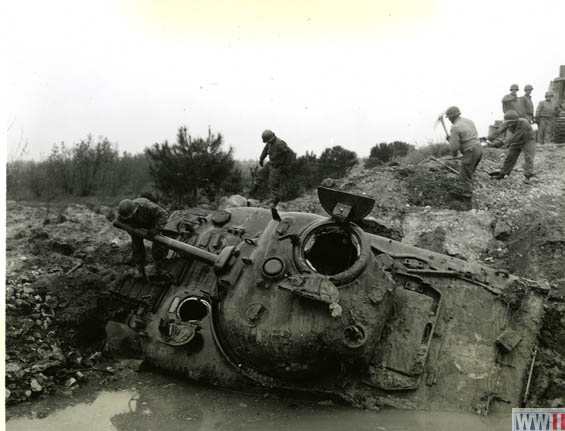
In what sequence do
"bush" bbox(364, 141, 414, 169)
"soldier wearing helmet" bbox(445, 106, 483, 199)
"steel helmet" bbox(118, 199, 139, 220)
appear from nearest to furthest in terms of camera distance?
"steel helmet" bbox(118, 199, 139, 220) < "soldier wearing helmet" bbox(445, 106, 483, 199) < "bush" bbox(364, 141, 414, 169)

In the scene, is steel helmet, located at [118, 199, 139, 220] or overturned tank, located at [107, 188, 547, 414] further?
steel helmet, located at [118, 199, 139, 220]

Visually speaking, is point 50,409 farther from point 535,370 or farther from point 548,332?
point 548,332

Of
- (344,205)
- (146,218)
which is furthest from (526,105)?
(146,218)

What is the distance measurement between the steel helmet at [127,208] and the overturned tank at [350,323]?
2.77 ft

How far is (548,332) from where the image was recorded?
6.78 metres

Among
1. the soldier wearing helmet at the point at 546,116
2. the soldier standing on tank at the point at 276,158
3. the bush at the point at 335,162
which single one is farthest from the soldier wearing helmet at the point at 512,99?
the soldier standing on tank at the point at 276,158

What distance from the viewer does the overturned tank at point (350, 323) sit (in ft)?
18.8

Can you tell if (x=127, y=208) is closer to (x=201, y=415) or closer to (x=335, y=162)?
(x=201, y=415)

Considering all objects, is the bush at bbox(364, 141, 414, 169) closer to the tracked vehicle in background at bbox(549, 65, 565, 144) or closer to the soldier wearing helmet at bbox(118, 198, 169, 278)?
the tracked vehicle in background at bbox(549, 65, 565, 144)

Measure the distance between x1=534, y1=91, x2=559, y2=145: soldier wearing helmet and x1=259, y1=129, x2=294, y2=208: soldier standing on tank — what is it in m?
9.66

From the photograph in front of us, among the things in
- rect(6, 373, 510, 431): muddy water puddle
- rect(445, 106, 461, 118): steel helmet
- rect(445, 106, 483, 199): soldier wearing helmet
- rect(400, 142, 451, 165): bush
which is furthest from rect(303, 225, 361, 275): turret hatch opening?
rect(400, 142, 451, 165): bush

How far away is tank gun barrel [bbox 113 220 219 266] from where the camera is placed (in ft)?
22.1

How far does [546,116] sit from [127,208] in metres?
14.1

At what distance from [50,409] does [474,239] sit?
758 cm
